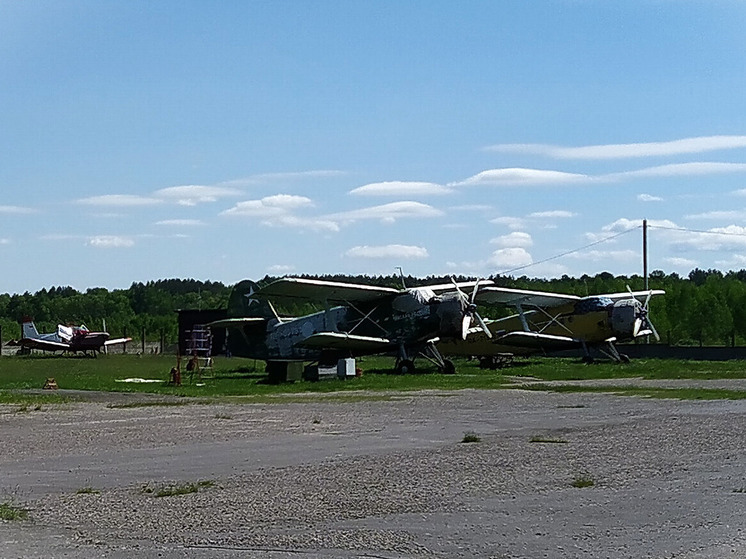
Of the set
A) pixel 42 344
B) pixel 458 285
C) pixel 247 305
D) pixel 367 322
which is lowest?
pixel 42 344

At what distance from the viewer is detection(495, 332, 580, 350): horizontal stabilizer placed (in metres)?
50.8

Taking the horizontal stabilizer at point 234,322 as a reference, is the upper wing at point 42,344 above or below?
below

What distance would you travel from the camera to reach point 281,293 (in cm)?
4041

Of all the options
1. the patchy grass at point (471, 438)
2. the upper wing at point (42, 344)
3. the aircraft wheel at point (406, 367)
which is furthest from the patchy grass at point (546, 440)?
the upper wing at point (42, 344)

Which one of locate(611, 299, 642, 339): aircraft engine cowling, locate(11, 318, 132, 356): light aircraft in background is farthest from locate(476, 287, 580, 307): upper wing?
locate(11, 318, 132, 356): light aircraft in background

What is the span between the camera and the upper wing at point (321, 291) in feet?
130

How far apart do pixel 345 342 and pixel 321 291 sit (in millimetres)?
2183

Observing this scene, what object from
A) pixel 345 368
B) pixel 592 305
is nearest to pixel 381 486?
pixel 345 368

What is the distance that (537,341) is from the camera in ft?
169

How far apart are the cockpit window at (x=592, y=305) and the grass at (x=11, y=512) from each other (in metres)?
45.7

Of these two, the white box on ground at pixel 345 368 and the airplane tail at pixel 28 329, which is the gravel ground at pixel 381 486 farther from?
the airplane tail at pixel 28 329

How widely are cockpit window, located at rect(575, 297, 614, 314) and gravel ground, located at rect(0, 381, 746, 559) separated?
33700 millimetres

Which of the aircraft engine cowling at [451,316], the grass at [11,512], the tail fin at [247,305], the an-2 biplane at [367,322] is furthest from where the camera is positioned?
the tail fin at [247,305]

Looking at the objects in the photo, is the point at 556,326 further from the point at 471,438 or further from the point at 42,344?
the point at 42,344
